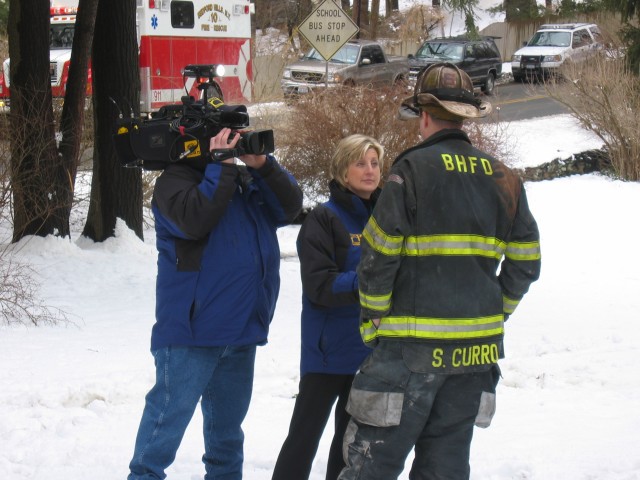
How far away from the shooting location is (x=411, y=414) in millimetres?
2963

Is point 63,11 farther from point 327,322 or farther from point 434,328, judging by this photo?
point 434,328

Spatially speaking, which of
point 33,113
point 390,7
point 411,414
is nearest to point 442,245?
point 411,414

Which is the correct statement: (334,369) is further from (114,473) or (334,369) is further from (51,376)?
(51,376)

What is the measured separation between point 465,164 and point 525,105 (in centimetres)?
2211

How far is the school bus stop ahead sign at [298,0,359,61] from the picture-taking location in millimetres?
13430

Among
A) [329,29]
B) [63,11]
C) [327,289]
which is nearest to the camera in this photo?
[327,289]

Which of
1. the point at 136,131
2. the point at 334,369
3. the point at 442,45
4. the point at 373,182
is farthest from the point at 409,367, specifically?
the point at 442,45

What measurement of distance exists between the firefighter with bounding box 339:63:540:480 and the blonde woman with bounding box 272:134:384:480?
0.42 meters

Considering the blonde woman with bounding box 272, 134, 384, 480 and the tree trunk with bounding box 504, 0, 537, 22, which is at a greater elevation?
the tree trunk with bounding box 504, 0, 537, 22

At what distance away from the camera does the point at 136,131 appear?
3.41 m

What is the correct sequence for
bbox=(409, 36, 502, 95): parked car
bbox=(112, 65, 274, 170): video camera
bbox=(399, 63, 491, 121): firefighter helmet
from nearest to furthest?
bbox=(399, 63, 491, 121): firefighter helmet
bbox=(112, 65, 274, 170): video camera
bbox=(409, 36, 502, 95): parked car

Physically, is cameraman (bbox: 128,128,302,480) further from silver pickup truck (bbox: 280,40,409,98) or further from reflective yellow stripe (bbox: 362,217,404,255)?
silver pickup truck (bbox: 280,40,409,98)

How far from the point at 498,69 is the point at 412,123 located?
20.2 metres

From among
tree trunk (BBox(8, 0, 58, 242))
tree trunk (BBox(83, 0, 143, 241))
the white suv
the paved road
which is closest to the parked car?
the paved road
